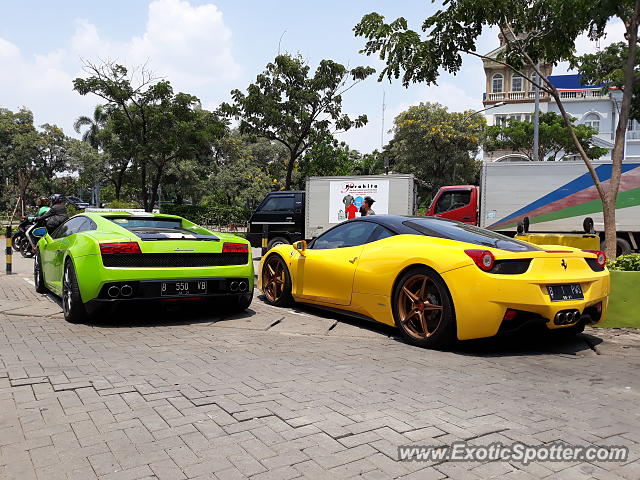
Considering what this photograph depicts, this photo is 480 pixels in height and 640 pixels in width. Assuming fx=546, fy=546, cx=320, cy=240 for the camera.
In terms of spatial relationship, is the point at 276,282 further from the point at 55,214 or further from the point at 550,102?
the point at 550,102

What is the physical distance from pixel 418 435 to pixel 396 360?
5.34 ft

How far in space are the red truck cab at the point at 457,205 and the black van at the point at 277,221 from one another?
3718mm

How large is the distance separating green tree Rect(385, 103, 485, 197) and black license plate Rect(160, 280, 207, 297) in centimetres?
3535

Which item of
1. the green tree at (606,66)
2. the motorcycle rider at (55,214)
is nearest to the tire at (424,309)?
the motorcycle rider at (55,214)

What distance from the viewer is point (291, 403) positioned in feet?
10.9

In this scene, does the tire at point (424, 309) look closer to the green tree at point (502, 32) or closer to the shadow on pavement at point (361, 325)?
the shadow on pavement at point (361, 325)

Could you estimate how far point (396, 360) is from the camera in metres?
4.47

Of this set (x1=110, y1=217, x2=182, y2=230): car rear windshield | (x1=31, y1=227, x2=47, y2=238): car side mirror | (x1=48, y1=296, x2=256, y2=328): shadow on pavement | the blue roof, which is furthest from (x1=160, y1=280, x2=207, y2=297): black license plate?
the blue roof

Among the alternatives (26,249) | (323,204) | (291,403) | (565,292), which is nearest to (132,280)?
(291,403)

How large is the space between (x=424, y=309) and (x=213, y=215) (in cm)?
2846

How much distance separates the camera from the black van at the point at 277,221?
49.7 ft

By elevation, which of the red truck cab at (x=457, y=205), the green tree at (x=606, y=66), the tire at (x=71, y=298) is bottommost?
the tire at (x=71, y=298)

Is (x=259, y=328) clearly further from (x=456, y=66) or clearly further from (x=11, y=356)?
(x=456, y=66)

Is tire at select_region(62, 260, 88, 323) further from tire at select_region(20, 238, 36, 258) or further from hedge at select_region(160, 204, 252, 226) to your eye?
hedge at select_region(160, 204, 252, 226)
